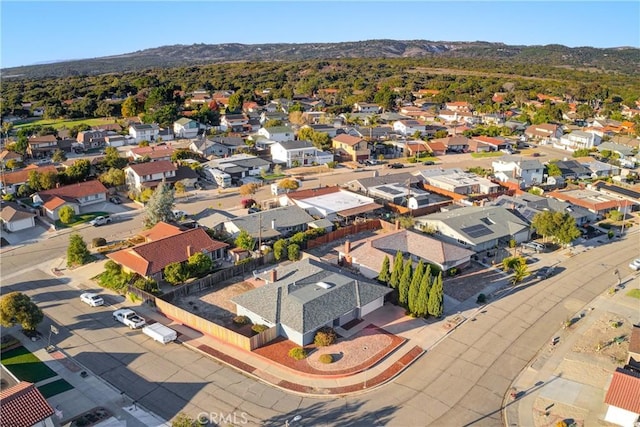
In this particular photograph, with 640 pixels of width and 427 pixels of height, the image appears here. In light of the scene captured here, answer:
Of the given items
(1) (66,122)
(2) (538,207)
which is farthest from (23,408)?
(1) (66,122)

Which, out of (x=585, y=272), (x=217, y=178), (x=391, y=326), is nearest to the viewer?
(x=391, y=326)

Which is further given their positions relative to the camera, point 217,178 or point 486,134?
point 486,134

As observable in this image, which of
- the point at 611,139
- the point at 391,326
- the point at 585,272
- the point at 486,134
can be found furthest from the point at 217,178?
the point at 611,139

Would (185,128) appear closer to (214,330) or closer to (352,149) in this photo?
(352,149)

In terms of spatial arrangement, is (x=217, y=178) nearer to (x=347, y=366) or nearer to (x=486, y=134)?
(x=347, y=366)

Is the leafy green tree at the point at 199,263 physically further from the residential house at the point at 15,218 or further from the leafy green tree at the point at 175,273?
the residential house at the point at 15,218

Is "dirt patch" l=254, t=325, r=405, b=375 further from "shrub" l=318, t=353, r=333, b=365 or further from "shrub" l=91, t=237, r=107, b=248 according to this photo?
"shrub" l=91, t=237, r=107, b=248

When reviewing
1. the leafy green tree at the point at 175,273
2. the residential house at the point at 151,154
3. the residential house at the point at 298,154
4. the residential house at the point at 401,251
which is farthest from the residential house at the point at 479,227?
the residential house at the point at 151,154
